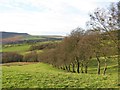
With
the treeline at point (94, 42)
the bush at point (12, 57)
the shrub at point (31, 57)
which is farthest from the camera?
the shrub at point (31, 57)

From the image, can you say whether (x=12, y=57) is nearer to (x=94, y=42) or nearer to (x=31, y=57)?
(x=31, y=57)

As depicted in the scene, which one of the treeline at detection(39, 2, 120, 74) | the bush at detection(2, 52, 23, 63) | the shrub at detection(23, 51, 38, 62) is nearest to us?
the treeline at detection(39, 2, 120, 74)

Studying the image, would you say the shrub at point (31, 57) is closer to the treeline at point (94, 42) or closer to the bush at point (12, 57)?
the bush at point (12, 57)

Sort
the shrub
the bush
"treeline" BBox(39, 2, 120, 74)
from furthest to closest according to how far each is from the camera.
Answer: the shrub
the bush
"treeline" BBox(39, 2, 120, 74)

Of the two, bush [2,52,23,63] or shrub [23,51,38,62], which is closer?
bush [2,52,23,63]

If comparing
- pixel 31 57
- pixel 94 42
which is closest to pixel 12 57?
pixel 31 57

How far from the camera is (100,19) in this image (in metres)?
27.2

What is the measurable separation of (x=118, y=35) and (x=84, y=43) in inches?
808

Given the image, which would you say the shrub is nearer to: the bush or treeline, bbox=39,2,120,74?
the bush

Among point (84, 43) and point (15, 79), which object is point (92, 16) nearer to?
point (15, 79)

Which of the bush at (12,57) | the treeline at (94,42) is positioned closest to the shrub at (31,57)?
the bush at (12,57)

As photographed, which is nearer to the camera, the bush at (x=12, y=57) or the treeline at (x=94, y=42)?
the treeline at (x=94, y=42)

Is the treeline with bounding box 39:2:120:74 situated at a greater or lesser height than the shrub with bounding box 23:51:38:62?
greater

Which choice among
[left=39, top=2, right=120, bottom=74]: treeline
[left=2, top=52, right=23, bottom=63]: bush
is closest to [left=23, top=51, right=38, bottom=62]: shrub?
[left=2, top=52, right=23, bottom=63]: bush
